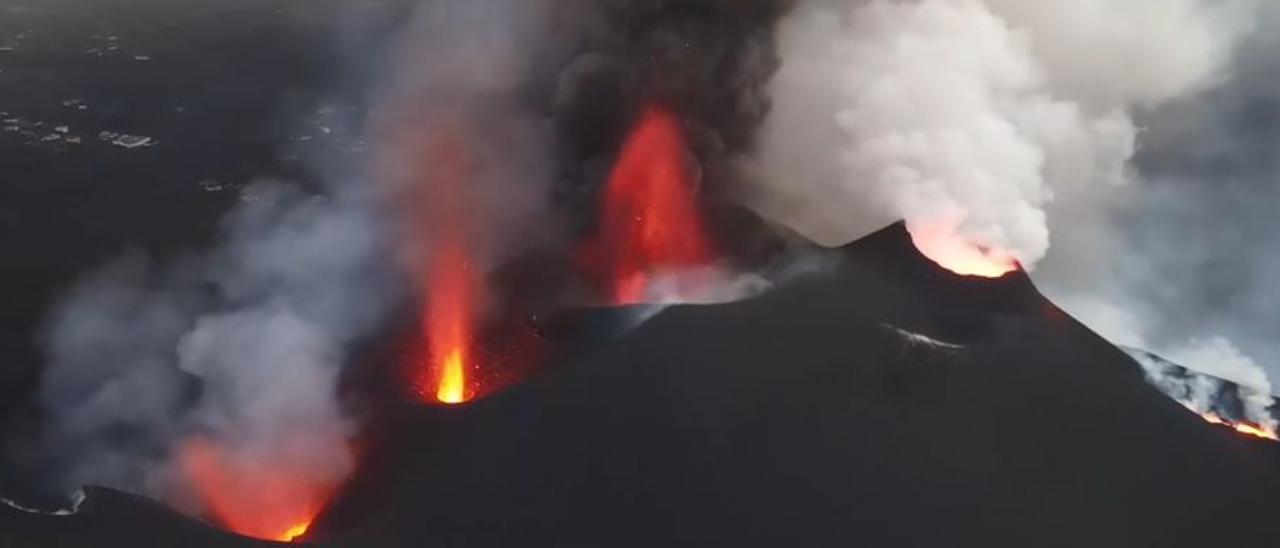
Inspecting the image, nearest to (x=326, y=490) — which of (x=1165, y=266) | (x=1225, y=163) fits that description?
(x=1165, y=266)

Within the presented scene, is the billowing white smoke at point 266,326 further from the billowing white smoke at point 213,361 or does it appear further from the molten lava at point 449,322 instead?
the molten lava at point 449,322

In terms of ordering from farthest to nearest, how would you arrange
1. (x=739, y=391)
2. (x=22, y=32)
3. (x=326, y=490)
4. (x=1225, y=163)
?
1. (x=22, y=32)
2. (x=1225, y=163)
3. (x=739, y=391)
4. (x=326, y=490)

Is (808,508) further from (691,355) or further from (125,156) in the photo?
(125,156)

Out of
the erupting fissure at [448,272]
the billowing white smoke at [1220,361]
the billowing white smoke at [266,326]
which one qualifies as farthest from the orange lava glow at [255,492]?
the billowing white smoke at [1220,361]

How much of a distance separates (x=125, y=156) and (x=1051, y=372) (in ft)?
66.5

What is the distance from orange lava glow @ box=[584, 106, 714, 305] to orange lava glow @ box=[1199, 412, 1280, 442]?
751cm

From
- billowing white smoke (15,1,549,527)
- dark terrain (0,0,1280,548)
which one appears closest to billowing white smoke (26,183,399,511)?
billowing white smoke (15,1,549,527)

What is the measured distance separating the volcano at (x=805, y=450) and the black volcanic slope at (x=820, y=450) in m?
0.02

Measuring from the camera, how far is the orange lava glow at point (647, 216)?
17.5 meters

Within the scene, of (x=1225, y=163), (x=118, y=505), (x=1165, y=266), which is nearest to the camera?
(x=118, y=505)

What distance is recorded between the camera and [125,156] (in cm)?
2423

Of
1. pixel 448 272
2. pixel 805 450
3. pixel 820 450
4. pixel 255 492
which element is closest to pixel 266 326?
pixel 255 492

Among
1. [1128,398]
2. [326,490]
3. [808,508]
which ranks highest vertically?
[1128,398]

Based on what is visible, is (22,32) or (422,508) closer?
(422,508)
